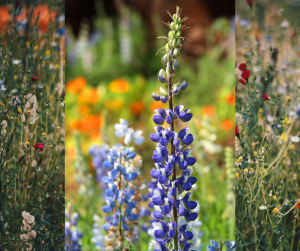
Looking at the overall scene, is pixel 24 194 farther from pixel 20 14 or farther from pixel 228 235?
pixel 228 235

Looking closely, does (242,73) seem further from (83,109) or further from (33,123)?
(83,109)

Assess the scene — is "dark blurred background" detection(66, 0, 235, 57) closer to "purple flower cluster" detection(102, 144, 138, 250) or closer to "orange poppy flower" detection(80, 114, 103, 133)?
"orange poppy flower" detection(80, 114, 103, 133)

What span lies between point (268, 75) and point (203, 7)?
5677 millimetres

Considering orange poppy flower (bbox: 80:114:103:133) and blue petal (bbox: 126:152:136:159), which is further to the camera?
orange poppy flower (bbox: 80:114:103:133)

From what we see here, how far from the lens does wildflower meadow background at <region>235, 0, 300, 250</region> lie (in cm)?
96

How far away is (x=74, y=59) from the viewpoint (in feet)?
21.3

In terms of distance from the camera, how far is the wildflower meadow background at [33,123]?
102 cm

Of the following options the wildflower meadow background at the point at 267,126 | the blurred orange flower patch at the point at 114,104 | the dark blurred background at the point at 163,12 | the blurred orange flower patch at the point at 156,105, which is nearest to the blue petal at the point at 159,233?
the wildflower meadow background at the point at 267,126

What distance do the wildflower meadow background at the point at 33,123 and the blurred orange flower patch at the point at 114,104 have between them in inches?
117

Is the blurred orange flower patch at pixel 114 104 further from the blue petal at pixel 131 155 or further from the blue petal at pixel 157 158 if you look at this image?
the blue petal at pixel 157 158

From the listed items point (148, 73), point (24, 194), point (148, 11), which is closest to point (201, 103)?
point (148, 73)

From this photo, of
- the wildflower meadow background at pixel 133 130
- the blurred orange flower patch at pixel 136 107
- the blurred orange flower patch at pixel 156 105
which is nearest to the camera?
the wildflower meadow background at pixel 133 130

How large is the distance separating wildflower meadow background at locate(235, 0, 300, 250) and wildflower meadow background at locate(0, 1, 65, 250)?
560 millimetres

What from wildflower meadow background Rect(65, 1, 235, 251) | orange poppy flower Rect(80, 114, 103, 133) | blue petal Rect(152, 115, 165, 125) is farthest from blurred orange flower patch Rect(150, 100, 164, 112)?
blue petal Rect(152, 115, 165, 125)
